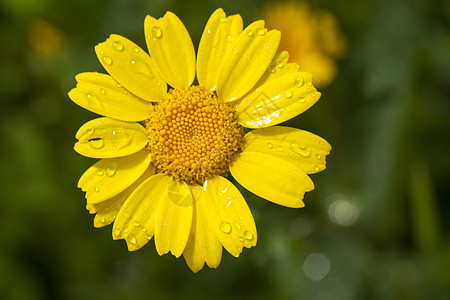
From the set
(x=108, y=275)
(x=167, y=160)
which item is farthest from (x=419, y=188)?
(x=108, y=275)

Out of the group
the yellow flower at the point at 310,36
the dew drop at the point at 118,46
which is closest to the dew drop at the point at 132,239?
the dew drop at the point at 118,46

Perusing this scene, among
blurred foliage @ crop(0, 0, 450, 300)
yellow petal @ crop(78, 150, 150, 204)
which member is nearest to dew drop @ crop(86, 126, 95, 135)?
yellow petal @ crop(78, 150, 150, 204)

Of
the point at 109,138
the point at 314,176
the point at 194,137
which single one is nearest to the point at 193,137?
the point at 194,137

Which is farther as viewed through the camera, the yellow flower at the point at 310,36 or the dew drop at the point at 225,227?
the yellow flower at the point at 310,36

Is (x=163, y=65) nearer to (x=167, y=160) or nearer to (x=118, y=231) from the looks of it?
(x=167, y=160)

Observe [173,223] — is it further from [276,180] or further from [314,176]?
[314,176]

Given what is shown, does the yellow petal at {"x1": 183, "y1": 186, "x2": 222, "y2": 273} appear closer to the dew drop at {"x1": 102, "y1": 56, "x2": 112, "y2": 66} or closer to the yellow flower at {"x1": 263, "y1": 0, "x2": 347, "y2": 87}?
the dew drop at {"x1": 102, "y1": 56, "x2": 112, "y2": 66}

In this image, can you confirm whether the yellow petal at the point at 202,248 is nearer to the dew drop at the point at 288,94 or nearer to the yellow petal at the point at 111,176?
the yellow petal at the point at 111,176
